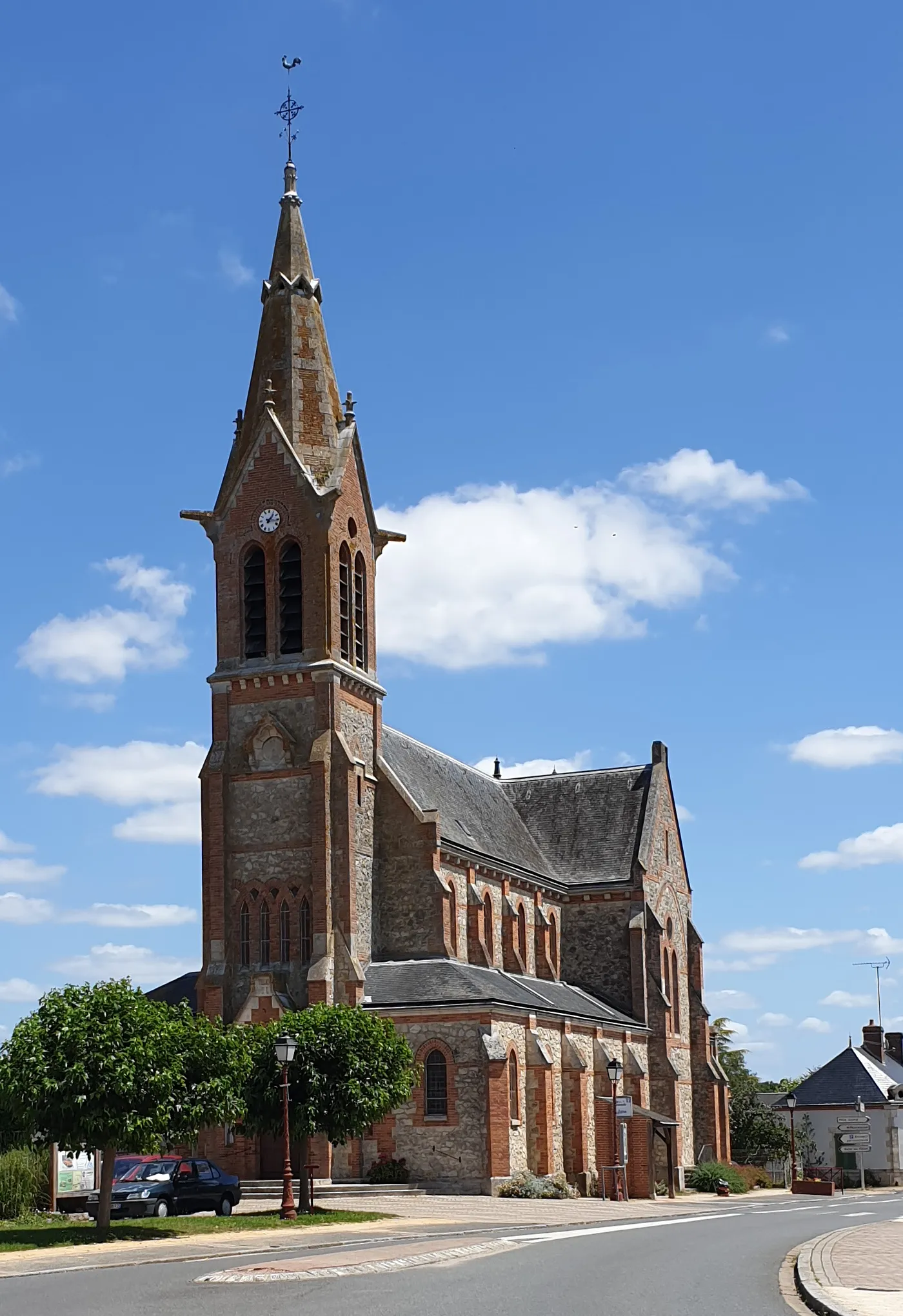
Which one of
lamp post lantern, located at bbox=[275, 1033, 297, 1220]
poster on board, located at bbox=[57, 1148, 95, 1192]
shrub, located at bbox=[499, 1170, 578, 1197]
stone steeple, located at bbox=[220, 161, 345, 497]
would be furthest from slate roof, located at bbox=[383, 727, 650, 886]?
poster on board, located at bbox=[57, 1148, 95, 1192]

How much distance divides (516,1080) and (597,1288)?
31.1m

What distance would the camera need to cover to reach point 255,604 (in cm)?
5425

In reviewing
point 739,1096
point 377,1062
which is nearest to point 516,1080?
point 377,1062

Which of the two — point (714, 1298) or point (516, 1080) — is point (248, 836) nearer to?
point (516, 1080)

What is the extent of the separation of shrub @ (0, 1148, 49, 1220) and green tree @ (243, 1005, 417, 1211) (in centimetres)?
516

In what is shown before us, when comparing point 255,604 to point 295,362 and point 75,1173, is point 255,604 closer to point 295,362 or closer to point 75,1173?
point 295,362

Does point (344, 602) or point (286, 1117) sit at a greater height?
point (344, 602)

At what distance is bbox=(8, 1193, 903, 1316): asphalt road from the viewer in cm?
1777

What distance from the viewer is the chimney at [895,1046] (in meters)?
106

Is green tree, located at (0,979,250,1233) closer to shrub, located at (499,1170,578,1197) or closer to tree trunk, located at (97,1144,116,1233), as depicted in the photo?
tree trunk, located at (97,1144,116,1233)

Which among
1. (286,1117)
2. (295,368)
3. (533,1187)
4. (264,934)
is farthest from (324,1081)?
(295,368)

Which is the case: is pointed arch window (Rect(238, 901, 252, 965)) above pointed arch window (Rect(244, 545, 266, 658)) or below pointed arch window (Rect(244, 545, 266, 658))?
below

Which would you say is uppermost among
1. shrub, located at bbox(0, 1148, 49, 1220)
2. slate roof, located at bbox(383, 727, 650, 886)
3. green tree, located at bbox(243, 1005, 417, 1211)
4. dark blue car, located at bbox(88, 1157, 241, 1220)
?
slate roof, located at bbox(383, 727, 650, 886)

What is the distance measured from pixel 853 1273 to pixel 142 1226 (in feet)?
54.1
